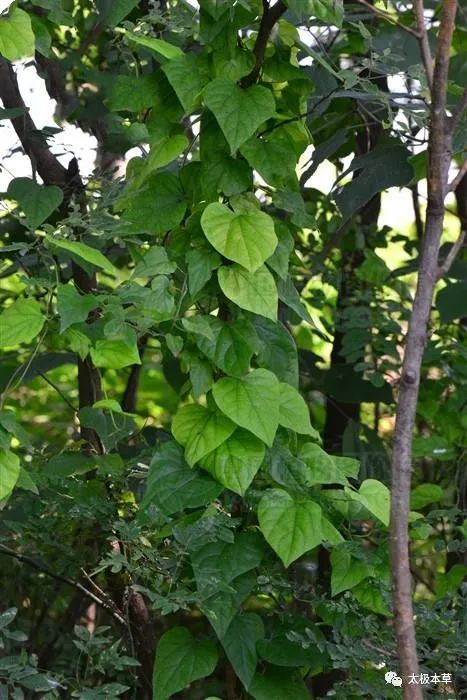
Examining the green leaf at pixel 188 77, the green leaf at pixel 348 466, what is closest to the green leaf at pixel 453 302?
the green leaf at pixel 348 466

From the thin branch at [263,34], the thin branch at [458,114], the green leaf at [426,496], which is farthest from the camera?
the green leaf at [426,496]

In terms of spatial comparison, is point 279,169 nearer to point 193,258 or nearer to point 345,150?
point 193,258

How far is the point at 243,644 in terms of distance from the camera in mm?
1438

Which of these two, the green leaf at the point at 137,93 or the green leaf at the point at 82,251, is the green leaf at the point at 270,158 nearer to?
the green leaf at the point at 137,93

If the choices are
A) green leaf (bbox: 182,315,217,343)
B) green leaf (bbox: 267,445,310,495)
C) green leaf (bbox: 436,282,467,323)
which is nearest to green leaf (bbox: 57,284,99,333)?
green leaf (bbox: 182,315,217,343)

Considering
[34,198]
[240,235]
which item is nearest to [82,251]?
[240,235]

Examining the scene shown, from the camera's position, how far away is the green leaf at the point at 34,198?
1.61 meters

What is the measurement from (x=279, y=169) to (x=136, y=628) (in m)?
0.86

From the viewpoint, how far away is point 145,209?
146 centimetres

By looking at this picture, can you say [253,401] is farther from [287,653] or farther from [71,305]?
[287,653]

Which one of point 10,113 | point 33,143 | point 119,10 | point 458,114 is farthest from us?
point 33,143

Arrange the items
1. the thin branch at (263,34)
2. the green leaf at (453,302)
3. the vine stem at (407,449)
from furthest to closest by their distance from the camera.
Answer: the green leaf at (453,302)
the thin branch at (263,34)
the vine stem at (407,449)

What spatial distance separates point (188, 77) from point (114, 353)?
0.39 m

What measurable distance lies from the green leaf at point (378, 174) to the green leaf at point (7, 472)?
2.29 ft
